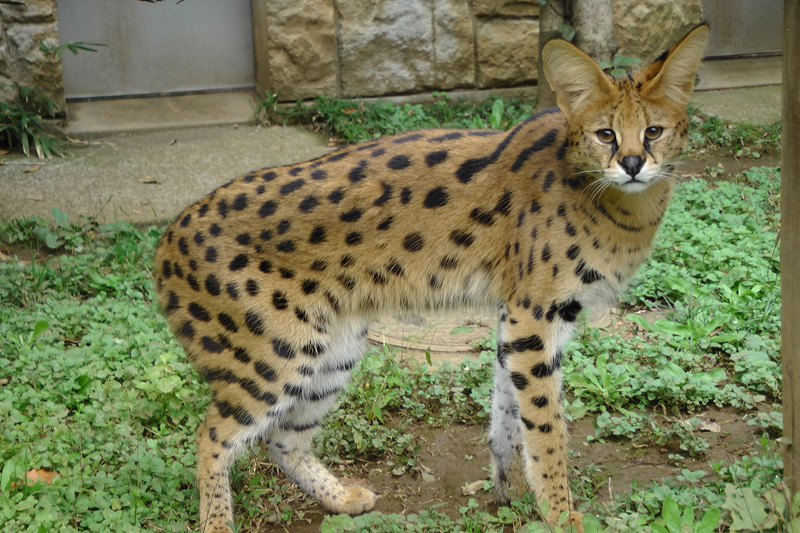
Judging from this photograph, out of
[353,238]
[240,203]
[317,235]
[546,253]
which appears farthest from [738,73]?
[240,203]

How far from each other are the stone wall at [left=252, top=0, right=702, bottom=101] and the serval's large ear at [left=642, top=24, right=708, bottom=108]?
5453mm

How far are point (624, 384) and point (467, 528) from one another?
1441 mm

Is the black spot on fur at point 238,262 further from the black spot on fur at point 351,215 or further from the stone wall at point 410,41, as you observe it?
the stone wall at point 410,41

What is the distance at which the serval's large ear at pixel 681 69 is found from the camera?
3.19 meters

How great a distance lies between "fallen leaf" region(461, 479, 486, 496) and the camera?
13.2ft

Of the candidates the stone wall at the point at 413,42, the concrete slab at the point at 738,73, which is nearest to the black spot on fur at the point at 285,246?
the stone wall at the point at 413,42

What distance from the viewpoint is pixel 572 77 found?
3395mm

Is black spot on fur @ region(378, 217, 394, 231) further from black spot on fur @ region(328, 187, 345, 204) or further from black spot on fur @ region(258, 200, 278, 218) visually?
black spot on fur @ region(258, 200, 278, 218)

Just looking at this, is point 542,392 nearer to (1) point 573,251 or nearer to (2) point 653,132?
(1) point 573,251

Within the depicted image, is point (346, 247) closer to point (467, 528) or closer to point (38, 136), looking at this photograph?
point (467, 528)

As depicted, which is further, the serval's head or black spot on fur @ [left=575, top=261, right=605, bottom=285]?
black spot on fur @ [left=575, top=261, right=605, bottom=285]

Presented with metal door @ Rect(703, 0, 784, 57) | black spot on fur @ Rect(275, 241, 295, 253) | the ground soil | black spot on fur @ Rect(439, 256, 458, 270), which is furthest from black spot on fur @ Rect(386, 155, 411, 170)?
metal door @ Rect(703, 0, 784, 57)

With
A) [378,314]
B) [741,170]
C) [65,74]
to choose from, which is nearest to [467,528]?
[378,314]

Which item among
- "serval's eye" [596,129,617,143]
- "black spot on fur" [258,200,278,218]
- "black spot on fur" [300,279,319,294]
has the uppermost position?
"serval's eye" [596,129,617,143]
